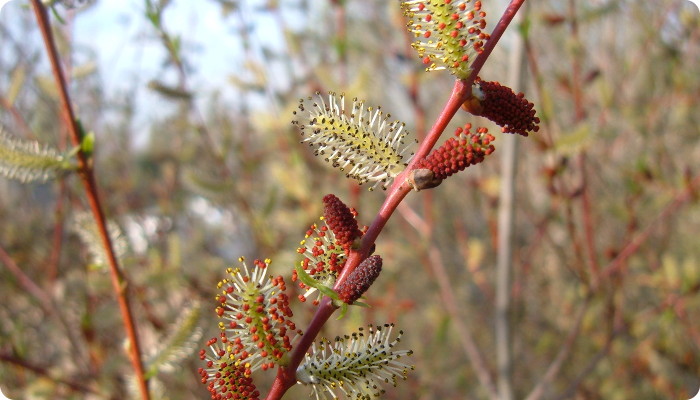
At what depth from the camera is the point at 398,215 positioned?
9.33ft

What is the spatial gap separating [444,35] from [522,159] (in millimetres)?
3276

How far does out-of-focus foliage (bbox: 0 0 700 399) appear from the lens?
2021mm

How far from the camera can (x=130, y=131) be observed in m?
4.02

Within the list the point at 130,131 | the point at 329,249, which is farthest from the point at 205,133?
the point at 130,131

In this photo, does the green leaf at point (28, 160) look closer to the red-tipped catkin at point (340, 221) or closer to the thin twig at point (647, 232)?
the red-tipped catkin at point (340, 221)

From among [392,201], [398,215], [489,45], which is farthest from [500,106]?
[398,215]

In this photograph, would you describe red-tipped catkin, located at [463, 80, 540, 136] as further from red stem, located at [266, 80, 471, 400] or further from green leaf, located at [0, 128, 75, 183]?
green leaf, located at [0, 128, 75, 183]

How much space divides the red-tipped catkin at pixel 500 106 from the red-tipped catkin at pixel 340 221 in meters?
0.20

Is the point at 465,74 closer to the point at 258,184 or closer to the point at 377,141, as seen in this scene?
the point at 377,141

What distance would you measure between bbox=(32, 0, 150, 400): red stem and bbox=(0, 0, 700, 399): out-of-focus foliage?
0.44 ft

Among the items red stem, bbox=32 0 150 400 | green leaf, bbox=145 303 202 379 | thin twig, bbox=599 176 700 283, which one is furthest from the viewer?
thin twig, bbox=599 176 700 283

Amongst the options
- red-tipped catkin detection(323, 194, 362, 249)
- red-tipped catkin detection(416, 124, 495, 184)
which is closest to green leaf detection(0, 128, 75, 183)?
red-tipped catkin detection(323, 194, 362, 249)

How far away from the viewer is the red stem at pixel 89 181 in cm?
92

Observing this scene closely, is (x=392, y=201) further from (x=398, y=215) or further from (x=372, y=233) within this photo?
(x=398, y=215)
